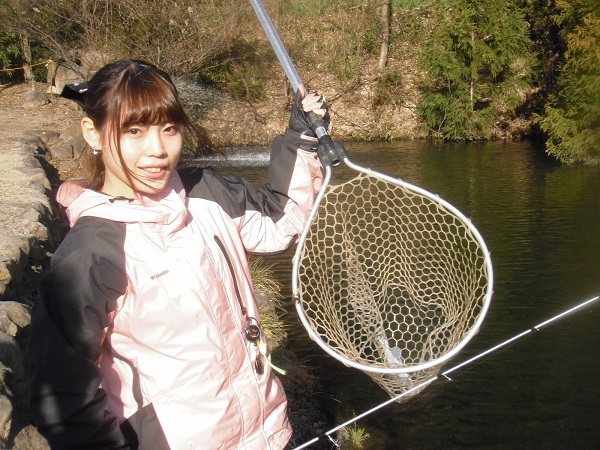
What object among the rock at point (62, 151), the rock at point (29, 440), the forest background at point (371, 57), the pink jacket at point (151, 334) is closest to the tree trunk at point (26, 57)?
the forest background at point (371, 57)

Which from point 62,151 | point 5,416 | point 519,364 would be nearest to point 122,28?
point 62,151

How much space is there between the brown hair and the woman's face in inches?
0.6

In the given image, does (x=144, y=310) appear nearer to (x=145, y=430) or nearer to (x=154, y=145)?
(x=145, y=430)

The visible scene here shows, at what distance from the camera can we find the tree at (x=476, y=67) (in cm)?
1673

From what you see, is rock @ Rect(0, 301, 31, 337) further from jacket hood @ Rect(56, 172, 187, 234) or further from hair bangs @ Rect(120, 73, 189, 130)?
hair bangs @ Rect(120, 73, 189, 130)

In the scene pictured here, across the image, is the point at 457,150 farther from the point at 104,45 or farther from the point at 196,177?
the point at 196,177

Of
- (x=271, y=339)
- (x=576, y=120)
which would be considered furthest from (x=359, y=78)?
(x=271, y=339)

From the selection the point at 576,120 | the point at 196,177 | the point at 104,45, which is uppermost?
the point at 104,45

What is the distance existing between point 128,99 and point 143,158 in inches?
6.0

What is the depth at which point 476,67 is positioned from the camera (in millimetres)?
16984

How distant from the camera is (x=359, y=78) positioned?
1994 cm

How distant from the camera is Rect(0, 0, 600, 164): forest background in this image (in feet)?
45.1

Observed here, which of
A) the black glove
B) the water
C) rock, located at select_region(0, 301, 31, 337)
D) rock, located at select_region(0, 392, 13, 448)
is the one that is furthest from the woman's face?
the water

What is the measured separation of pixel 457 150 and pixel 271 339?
11.3 meters
